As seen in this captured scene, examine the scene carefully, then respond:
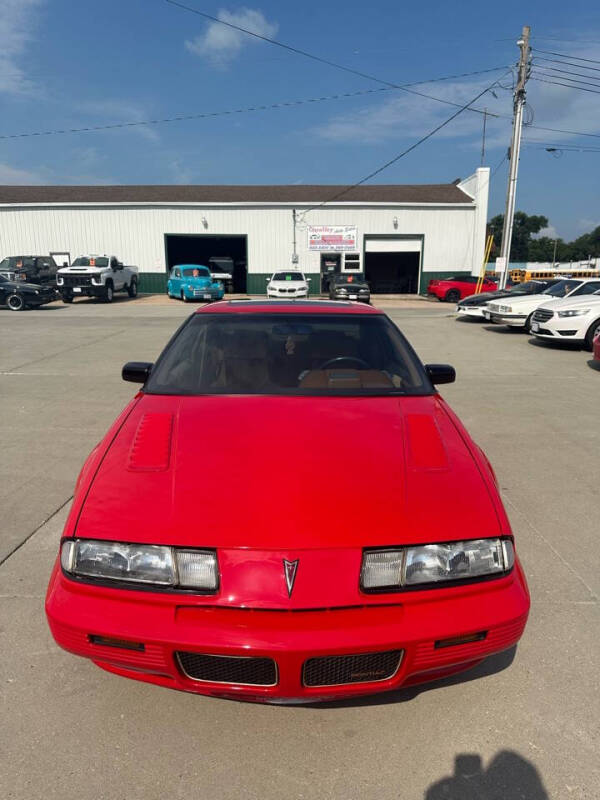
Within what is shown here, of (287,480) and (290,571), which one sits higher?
(287,480)

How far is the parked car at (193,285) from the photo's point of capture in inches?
1036

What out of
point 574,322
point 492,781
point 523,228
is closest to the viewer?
point 492,781

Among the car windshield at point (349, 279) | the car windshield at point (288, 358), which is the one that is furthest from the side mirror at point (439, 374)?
the car windshield at point (349, 279)

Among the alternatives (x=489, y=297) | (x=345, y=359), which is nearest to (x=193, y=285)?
(x=489, y=297)

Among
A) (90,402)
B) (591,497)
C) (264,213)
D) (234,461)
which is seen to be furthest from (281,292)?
(234,461)

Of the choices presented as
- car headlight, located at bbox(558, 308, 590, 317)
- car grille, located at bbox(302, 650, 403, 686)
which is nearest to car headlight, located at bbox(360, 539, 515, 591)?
car grille, located at bbox(302, 650, 403, 686)

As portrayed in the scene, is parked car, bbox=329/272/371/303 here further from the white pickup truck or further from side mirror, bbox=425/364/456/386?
side mirror, bbox=425/364/456/386

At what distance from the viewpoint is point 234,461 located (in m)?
2.14

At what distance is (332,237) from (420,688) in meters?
32.1

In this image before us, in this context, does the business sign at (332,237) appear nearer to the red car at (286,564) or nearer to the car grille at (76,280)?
the car grille at (76,280)

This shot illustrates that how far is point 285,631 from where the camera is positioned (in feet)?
5.43

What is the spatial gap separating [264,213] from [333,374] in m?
31.0

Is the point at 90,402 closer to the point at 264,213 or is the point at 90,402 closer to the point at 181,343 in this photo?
the point at 181,343

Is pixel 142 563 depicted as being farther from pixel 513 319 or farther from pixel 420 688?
pixel 513 319
